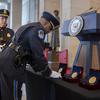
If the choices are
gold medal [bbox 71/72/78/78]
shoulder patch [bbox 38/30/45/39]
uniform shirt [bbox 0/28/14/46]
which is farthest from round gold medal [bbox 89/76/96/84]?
uniform shirt [bbox 0/28/14/46]

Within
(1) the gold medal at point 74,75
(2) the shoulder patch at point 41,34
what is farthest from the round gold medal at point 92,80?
(2) the shoulder patch at point 41,34

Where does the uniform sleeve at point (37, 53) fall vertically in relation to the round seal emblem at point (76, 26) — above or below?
below

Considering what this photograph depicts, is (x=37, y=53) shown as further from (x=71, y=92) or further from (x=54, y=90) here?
(x=71, y=92)

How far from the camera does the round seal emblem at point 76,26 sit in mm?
2094

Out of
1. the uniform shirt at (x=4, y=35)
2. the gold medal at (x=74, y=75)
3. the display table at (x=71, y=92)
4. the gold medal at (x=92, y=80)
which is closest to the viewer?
the display table at (x=71, y=92)

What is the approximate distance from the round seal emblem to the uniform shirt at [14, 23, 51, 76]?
0.25 metres

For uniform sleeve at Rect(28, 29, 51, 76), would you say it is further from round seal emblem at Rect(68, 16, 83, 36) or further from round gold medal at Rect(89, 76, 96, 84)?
round gold medal at Rect(89, 76, 96, 84)

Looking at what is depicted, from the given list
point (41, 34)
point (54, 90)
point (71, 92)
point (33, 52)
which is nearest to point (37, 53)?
point (33, 52)

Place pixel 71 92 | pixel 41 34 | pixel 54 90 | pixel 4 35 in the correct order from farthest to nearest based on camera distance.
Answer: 1. pixel 4 35
2. pixel 41 34
3. pixel 54 90
4. pixel 71 92

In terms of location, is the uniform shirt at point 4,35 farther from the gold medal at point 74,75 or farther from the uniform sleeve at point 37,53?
the gold medal at point 74,75

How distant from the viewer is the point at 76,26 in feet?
7.01

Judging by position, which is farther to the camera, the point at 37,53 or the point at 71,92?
the point at 37,53

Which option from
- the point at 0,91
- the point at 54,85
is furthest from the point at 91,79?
the point at 0,91

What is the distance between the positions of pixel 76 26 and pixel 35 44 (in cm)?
37
